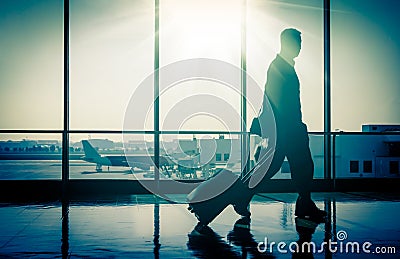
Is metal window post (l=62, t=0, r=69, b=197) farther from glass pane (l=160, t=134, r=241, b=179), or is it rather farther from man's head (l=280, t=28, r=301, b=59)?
man's head (l=280, t=28, r=301, b=59)

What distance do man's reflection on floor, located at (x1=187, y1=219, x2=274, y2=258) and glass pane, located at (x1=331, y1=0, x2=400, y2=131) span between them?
4.49m

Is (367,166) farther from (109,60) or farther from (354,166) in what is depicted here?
(109,60)

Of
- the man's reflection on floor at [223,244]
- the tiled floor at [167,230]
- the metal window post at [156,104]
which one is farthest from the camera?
the metal window post at [156,104]

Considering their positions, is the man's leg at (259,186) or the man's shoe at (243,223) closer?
the man's shoe at (243,223)

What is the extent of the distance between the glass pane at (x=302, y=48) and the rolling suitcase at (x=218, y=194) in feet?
11.4

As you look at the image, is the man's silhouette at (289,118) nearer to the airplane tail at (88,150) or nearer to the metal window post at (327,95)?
the metal window post at (327,95)

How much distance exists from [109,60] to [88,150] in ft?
53.8

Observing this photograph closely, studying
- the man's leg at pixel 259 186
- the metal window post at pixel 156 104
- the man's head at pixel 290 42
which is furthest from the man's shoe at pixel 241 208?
the metal window post at pixel 156 104

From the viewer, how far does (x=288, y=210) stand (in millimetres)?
6090

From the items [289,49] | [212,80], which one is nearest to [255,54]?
[212,80]

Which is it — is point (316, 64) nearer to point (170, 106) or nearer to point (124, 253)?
point (170, 106)

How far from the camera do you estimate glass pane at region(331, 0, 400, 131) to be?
28.3ft

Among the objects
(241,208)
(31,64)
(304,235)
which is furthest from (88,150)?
(304,235)

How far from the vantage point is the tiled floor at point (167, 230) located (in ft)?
12.3
